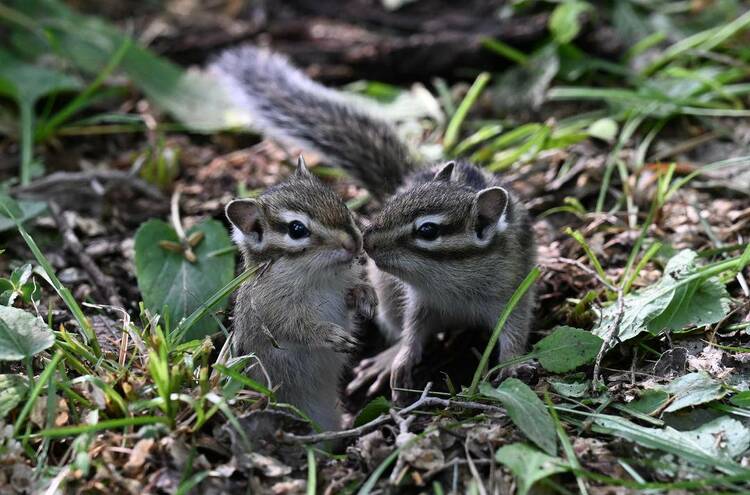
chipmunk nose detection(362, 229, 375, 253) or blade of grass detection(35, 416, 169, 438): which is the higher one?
chipmunk nose detection(362, 229, 375, 253)

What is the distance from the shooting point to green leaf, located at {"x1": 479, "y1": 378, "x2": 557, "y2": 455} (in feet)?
10.5

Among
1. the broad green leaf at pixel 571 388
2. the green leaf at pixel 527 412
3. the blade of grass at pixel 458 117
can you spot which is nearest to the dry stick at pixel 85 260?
the green leaf at pixel 527 412

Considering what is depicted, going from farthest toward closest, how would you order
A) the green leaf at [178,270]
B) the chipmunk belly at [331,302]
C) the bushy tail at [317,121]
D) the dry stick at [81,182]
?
1. the dry stick at [81,182]
2. the bushy tail at [317,121]
3. the green leaf at [178,270]
4. the chipmunk belly at [331,302]

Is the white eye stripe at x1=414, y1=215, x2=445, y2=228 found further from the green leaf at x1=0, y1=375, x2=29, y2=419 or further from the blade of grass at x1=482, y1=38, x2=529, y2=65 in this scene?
the blade of grass at x1=482, y1=38, x2=529, y2=65

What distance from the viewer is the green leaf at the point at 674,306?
3922mm

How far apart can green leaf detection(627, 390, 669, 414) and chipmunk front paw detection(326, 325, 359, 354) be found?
4.33 feet

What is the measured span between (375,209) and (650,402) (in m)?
2.42

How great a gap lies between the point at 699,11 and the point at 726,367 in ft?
14.1

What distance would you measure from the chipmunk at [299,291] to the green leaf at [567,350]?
91 cm

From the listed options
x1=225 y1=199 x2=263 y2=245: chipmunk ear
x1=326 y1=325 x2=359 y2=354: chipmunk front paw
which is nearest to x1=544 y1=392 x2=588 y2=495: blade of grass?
x1=326 y1=325 x2=359 y2=354: chipmunk front paw

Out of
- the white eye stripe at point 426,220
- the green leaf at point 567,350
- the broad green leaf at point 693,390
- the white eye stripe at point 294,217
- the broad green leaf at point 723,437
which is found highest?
the white eye stripe at point 294,217

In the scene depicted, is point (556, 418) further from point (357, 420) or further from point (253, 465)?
point (253, 465)

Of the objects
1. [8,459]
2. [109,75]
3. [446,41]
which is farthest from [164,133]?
[8,459]

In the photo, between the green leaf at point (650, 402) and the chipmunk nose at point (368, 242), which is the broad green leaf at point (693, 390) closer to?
the green leaf at point (650, 402)
